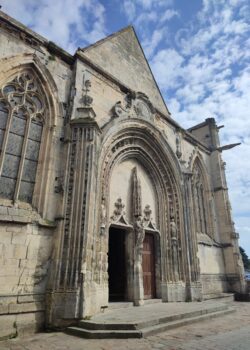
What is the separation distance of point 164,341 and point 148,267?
483 cm

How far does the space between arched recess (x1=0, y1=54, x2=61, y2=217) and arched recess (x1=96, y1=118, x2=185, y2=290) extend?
1623mm

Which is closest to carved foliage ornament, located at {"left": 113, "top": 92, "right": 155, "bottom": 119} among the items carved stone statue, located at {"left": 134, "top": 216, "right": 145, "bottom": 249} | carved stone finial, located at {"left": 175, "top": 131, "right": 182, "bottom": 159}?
carved stone finial, located at {"left": 175, "top": 131, "right": 182, "bottom": 159}

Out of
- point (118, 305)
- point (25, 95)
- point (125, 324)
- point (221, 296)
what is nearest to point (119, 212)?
point (118, 305)

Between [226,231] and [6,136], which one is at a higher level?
[6,136]

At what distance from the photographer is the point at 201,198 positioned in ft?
42.9

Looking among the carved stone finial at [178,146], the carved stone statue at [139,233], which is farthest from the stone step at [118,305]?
the carved stone finial at [178,146]

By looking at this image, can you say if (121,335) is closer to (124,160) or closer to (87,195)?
(87,195)

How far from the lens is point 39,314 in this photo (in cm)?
543

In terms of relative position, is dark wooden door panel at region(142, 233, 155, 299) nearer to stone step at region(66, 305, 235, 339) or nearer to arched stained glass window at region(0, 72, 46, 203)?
stone step at region(66, 305, 235, 339)

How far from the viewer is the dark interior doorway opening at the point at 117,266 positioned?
8.58 metres

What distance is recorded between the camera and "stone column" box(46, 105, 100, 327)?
5504mm

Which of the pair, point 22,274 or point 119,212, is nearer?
point 22,274

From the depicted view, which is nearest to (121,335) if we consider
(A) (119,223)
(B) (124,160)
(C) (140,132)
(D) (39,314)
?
(D) (39,314)

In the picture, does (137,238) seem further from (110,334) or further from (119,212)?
(110,334)
